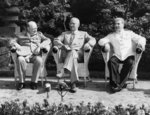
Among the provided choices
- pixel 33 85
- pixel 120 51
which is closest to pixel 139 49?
pixel 120 51

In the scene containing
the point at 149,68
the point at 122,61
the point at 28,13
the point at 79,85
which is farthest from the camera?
the point at 28,13

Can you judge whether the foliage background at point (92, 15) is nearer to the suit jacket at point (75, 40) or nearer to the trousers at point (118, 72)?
the suit jacket at point (75, 40)

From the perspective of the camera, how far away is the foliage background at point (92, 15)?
9216mm

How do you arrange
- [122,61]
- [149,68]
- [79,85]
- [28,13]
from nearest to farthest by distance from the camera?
1. [122,61]
2. [79,85]
3. [149,68]
4. [28,13]

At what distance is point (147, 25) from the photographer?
9.34 m

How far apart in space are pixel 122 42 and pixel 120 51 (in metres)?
0.18

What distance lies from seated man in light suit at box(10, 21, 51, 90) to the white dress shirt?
1103 mm

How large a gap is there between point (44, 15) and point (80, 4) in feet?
3.20

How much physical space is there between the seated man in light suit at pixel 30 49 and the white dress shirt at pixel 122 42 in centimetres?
110

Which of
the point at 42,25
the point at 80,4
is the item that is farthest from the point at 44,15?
the point at 80,4

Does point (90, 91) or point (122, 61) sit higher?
point (122, 61)

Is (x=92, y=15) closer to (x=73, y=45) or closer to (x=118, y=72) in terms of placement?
(x=73, y=45)

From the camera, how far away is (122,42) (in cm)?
716

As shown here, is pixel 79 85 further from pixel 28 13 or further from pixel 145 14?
pixel 28 13
